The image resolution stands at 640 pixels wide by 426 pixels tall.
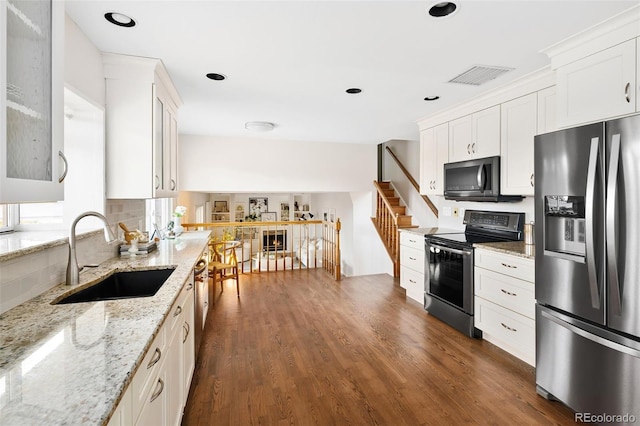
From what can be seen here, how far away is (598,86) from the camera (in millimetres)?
2016

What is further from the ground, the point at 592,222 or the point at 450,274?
the point at 592,222

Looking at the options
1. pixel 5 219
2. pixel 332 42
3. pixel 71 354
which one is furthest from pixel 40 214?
pixel 332 42

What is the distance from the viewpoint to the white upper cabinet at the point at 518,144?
9.15ft

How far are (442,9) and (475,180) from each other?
6.39ft

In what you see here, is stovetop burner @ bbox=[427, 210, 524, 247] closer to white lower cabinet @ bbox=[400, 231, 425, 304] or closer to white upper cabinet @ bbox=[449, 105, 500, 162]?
white lower cabinet @ bbox=[400, 231, 425, 304]

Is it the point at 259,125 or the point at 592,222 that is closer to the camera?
the point at 592,222

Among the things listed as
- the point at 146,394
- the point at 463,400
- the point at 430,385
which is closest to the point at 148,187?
the point at 146,394

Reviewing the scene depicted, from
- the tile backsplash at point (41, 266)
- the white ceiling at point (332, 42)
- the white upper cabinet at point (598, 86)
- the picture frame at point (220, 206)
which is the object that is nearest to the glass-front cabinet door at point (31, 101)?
the tile backsplash at point (41, 266)

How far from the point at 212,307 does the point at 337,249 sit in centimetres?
219

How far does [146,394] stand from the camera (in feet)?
3.65

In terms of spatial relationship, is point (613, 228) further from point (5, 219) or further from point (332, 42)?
point (5, 219)

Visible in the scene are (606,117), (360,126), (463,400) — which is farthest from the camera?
(360,126)

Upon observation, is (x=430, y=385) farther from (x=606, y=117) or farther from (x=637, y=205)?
(x=606, y=117)

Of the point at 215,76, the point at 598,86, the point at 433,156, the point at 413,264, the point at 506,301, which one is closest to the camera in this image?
the point at 598,86
